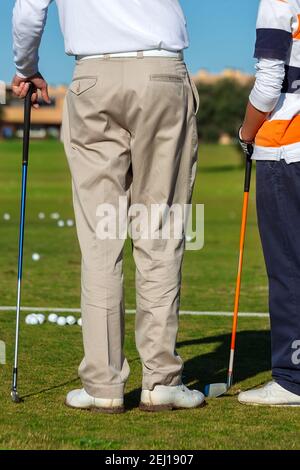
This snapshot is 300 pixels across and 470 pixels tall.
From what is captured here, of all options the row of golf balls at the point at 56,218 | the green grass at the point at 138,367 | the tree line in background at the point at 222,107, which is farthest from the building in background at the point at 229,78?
the green grass at the point at 138,367

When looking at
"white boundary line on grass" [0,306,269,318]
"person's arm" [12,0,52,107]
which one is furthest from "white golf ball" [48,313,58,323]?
"person's arm" [12,0,52,107]

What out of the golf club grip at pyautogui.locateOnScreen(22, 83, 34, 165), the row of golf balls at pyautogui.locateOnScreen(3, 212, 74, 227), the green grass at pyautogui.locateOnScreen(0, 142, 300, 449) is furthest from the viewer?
the row of golf balls at pyautogui.locateOnScreen(3, 212, 74, 227)

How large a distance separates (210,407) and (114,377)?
54cm

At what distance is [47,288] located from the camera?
445 inches

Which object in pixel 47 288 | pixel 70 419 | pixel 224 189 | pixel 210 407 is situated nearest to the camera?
pixel 70 419

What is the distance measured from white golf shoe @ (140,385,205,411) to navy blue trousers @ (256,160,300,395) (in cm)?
55

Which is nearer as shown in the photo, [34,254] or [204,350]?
[204,350]

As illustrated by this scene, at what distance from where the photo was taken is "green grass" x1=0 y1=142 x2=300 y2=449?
4.99m

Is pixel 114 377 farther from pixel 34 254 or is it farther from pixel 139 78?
pixel 34 254

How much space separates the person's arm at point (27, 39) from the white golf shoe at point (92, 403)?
1.58 metres

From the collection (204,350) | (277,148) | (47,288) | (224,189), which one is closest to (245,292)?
(47,288)

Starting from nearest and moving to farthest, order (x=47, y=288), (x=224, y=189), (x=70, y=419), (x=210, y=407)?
1. (x=70, y=419)
2. (x=210, y=407)
3. (x=47, y=288)
4. (x=224, y=189)

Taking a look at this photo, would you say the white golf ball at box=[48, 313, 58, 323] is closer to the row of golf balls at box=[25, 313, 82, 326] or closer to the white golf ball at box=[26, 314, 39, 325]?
the row of golf balls at box=[25, 313, 82, 326]

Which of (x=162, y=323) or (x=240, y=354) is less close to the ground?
(x=162, y=323)
